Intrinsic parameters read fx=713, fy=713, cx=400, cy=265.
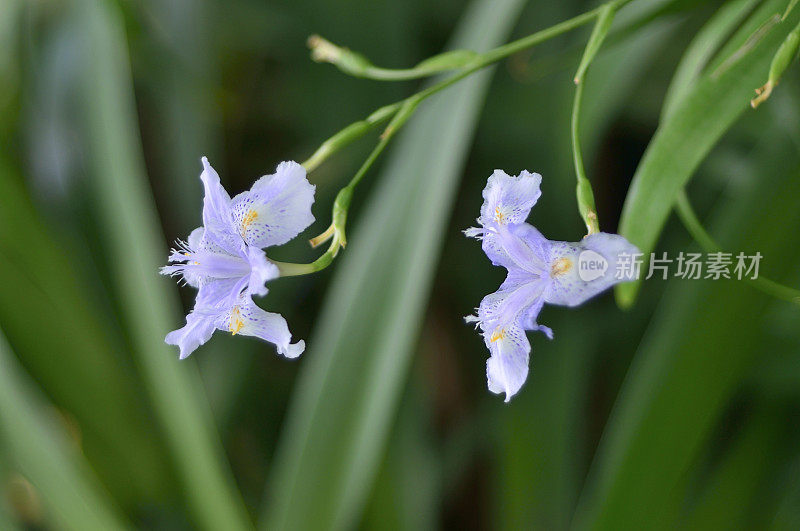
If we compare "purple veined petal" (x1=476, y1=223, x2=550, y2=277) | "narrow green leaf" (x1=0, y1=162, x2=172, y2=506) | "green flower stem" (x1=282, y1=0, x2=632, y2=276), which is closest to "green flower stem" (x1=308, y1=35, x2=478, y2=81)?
"green flower stem" (x1=282, y1=0, x2=632, y2=276)

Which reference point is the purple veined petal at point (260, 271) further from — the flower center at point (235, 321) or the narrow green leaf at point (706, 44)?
the narrow green leaf at point (706, 44)

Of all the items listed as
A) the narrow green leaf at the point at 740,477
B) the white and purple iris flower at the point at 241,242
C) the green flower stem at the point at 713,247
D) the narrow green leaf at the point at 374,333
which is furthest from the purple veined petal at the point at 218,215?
the narrow green leaf at the point at 740,477

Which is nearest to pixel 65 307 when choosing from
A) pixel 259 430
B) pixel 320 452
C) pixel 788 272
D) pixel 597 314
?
pixel 259 430

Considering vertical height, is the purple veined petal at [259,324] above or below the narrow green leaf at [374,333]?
below

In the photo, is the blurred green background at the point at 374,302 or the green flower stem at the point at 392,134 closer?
the green flower stem at the point at 392,134

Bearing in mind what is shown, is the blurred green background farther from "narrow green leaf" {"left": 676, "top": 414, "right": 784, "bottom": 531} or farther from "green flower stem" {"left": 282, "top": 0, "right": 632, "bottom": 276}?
"green flower stem" {"left": 282, "top": 0, "right": 632, "bottom": 276}

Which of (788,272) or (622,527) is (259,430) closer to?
(622,527)
